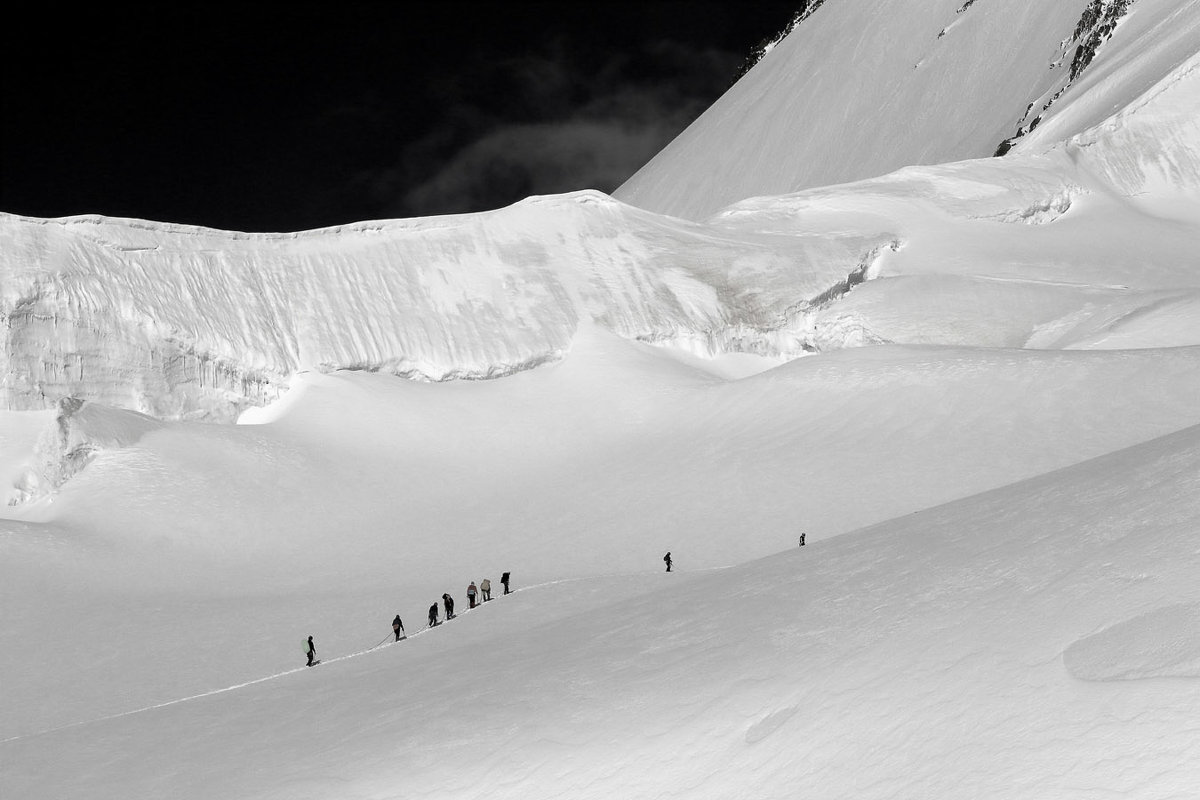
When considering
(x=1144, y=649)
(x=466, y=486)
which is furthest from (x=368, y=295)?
(x=1144, y=649)

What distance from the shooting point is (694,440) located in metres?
29.0

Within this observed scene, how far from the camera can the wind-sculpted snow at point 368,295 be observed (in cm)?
3116

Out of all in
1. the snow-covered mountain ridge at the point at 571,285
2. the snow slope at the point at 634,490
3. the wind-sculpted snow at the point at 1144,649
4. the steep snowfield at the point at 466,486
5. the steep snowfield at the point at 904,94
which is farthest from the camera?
the steep snowfield at the point at 904,94

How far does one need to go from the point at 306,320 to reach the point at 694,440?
1109 centimetres

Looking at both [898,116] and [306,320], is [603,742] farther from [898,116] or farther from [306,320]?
[898,116]

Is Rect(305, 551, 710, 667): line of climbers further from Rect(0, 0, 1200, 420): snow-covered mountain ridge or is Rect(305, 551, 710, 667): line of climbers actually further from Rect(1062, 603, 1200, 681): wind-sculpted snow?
Rect(0, 0, 1200, 420): snow-covered mountain ridge

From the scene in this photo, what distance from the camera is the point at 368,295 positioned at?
3478 cm

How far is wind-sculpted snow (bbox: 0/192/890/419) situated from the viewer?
102 feet

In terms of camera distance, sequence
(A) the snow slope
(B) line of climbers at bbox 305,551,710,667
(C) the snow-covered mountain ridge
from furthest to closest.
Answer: (C) the snow-covered mountain ridge < (B) line of climbers at bbox 305,551,710,667 < (A) the snow slope

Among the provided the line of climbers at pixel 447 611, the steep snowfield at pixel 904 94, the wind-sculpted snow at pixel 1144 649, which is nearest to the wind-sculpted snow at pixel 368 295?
the line of climbers at pixel 447 611

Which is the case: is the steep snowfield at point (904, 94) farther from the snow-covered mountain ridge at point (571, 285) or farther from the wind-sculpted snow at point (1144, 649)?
the wind-sculpted snow at point (1144, 649)

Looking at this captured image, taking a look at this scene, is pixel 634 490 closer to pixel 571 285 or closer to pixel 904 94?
pixel 571 285

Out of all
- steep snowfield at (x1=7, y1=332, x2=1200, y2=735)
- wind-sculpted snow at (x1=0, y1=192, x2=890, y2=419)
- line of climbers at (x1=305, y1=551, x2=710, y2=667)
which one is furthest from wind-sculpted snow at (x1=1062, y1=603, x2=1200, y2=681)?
wind-sculpted snow at (x1=0, y1=192, x2=890, y2=419)

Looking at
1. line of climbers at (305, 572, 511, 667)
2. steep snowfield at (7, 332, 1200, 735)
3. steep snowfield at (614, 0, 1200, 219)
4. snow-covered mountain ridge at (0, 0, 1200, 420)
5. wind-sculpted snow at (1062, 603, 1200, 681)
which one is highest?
steep snowfield at (614, 0, 1200, 219)
